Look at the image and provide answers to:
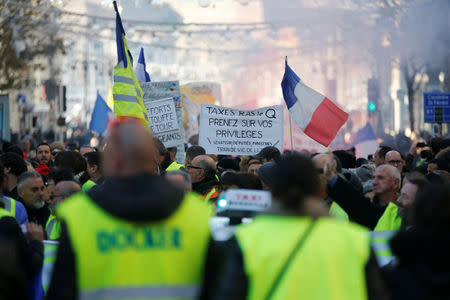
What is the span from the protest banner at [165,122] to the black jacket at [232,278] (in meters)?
8.26

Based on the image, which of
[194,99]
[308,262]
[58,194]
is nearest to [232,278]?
[308,262]

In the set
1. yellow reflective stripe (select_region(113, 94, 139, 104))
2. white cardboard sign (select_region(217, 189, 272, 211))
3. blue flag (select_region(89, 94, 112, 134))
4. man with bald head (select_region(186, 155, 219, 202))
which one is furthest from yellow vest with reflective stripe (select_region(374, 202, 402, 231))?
blue flag (select_region(89, 94, 112, 134))

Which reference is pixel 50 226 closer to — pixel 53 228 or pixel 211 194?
pixel 53 228

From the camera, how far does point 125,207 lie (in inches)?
129

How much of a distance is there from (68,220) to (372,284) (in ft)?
4.03

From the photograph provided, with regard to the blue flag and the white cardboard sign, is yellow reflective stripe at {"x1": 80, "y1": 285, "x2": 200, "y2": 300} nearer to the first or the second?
the white cardboard sign

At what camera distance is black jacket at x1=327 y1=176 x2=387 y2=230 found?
18.4ft

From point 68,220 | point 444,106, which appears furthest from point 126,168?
point 444,106

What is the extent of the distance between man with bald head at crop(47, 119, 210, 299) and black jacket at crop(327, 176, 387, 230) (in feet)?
7.83

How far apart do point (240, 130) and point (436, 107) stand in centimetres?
841

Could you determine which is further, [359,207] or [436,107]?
[436,107]

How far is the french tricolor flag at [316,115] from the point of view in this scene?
405 inches

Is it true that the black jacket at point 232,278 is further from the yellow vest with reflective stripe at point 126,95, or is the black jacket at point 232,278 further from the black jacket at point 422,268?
the yellow vest with reflective stripe at point 126,95

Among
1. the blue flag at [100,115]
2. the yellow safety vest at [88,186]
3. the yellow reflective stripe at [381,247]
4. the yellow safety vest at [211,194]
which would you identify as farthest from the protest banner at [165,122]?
the yellow reflective stripe at [381,247]
